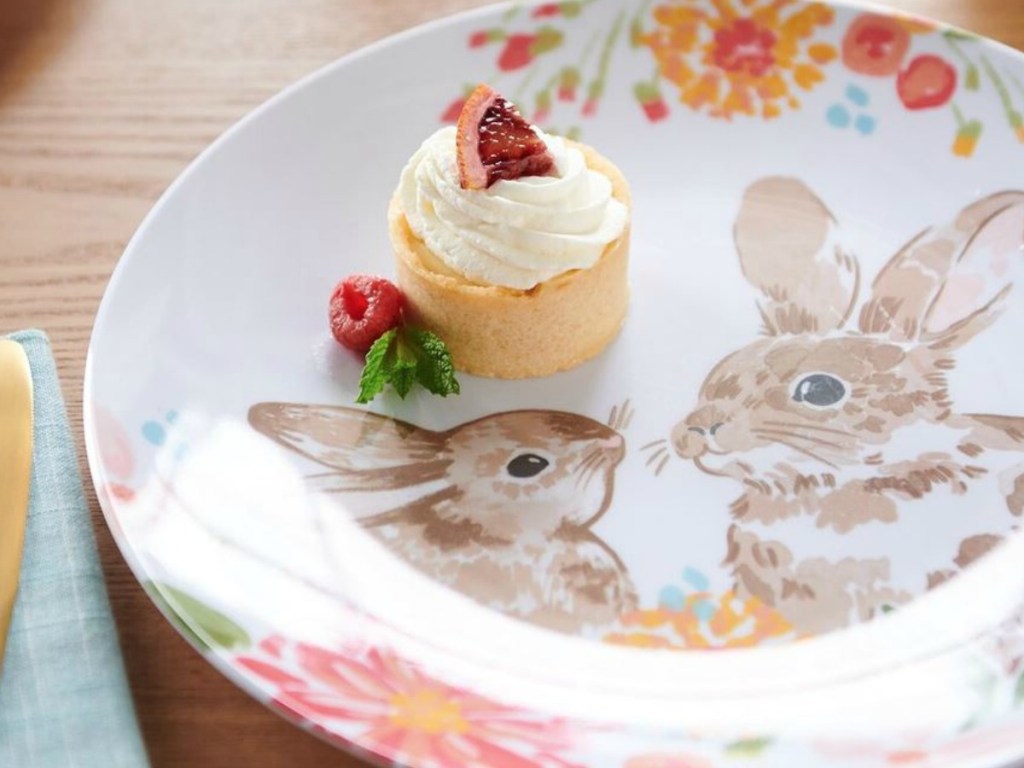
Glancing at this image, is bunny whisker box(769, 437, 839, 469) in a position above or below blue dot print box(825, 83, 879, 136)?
below

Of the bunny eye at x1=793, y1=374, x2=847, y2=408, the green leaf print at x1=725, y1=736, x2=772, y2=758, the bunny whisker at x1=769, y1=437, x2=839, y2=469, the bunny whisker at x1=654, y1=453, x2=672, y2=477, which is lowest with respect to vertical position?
the green leaf print at x1=725, y1=736, x2=772, y2=758

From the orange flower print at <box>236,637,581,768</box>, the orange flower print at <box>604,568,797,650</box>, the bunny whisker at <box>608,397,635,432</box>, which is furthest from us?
the bunny whisker at <box>608,397,635,432</box>

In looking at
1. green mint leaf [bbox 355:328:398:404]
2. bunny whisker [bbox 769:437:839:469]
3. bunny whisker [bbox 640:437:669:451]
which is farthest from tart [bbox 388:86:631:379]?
bunny whisker [bbox 769:437:839:469]

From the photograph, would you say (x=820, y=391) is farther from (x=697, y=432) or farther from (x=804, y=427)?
(x=697, y=432)

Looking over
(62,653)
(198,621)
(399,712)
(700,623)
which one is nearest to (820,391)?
(700,623)

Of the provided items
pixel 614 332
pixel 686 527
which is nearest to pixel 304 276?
pixel 614 332

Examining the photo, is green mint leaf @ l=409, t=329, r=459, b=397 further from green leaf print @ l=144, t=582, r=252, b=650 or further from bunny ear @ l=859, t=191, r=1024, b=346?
bunny ear @ l=859, t=191, r=1024, b=346

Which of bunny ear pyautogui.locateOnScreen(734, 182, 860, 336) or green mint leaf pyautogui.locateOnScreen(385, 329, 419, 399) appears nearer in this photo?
green mint leaf pyautogui.locateOnScreen(385, 329, 419, 399)
